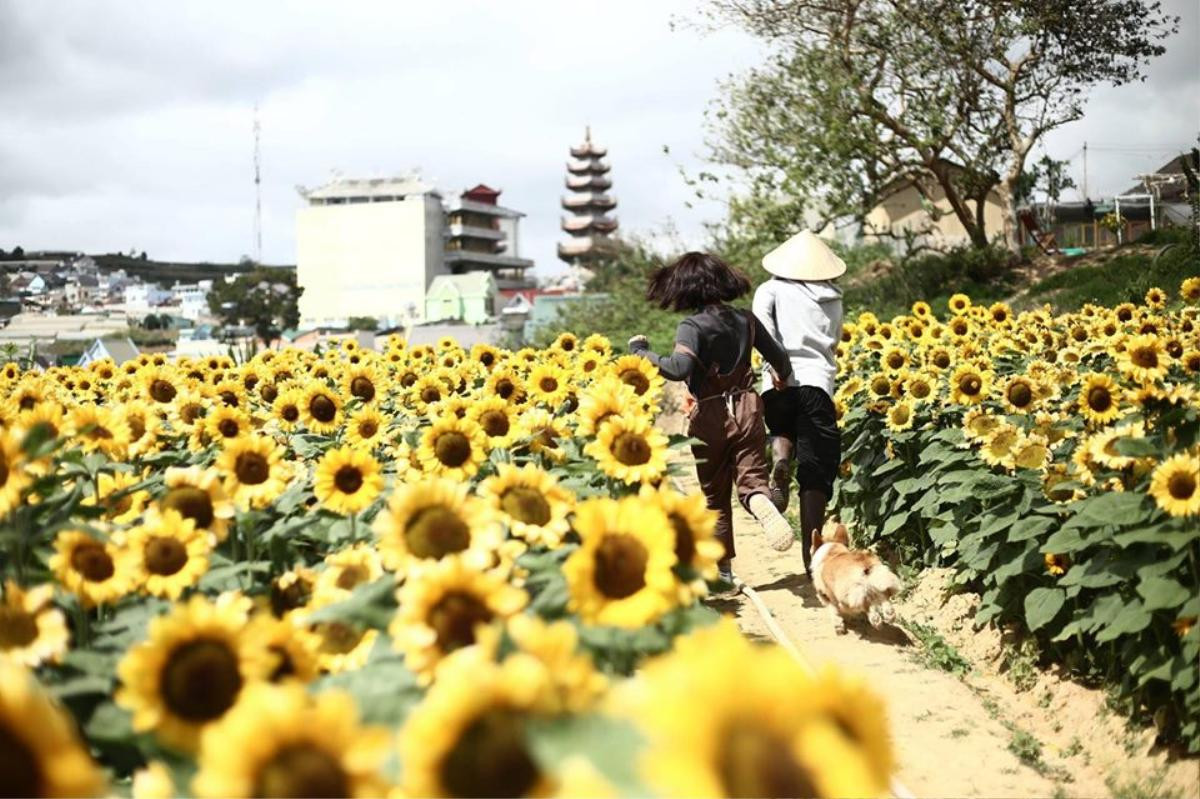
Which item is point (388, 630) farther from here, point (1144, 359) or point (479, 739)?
point (1144, 359)

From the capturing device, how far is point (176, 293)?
102 meters

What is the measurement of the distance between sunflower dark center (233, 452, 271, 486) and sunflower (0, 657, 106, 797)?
5.69ft

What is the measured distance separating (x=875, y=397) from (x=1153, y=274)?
11795mm

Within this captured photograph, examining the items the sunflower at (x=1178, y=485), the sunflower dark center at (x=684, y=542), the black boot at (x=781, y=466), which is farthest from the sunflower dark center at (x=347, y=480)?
the black boot at (x=781, y=466)

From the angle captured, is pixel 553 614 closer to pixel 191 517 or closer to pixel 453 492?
pixel 453 492

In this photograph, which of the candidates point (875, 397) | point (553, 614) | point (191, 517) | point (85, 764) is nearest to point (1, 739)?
point (85, 764)

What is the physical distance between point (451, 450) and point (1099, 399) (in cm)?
272

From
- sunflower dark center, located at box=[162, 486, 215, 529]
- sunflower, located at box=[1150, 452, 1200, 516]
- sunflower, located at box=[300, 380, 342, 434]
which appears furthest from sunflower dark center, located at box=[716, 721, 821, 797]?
sunflower, located at box=[300, 380, 342, 434]

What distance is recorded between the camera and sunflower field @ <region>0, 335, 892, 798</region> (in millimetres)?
1329

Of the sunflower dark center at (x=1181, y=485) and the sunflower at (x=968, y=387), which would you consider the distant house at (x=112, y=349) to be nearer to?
the sunflower at (x=968, y=387)

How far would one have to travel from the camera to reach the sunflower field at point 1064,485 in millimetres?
3898

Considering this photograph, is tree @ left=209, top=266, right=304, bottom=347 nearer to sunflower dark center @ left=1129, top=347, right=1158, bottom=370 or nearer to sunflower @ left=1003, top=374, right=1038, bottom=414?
sunflower @ left=1003, top=374, right=1038, bottom=414

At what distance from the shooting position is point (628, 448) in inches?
130

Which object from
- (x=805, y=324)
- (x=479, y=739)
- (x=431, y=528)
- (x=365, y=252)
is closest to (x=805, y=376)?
(x=805, y=324)
